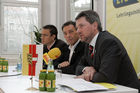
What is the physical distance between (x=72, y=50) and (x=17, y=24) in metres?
3.38

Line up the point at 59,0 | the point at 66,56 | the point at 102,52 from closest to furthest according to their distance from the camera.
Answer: the point at 102,52 → the point at 66,56 → the point at 59,0

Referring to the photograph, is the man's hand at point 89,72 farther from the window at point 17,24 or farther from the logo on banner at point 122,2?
the window at point 17,24

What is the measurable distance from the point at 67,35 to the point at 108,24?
0.72 metres

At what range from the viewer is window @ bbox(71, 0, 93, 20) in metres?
4.21

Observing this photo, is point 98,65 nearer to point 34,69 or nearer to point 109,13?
point 34,69

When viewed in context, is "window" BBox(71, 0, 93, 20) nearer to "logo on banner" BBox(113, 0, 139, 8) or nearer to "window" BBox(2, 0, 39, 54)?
"logo on banner" BBox(113, 0, 139, 8)

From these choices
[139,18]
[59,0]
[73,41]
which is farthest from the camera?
[59,0]

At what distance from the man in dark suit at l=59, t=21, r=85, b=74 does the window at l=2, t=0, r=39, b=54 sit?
3035 millimetres

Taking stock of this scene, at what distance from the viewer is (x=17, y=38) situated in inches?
234

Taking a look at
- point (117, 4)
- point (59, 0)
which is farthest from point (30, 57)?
point (59, 0)

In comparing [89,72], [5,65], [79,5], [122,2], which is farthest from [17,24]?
[89,72]

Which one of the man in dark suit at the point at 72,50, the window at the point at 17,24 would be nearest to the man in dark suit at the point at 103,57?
the man in dark suit at the point at 72,50

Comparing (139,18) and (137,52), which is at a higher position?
(139,18)

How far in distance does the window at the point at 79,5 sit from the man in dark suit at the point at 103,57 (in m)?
1.95
